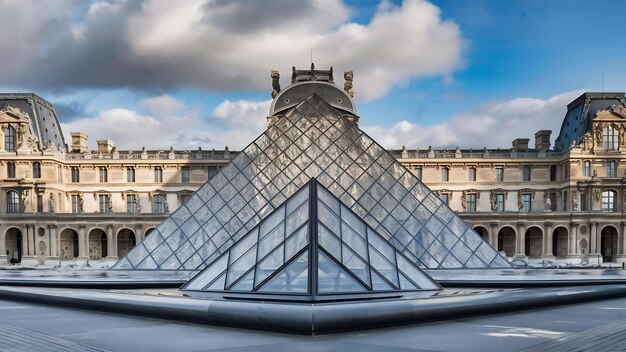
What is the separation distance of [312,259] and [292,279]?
535mm

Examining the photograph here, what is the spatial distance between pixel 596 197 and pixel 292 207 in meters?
41.7

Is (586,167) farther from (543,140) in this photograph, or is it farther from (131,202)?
(131,202)

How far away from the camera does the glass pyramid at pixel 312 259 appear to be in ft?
30.2

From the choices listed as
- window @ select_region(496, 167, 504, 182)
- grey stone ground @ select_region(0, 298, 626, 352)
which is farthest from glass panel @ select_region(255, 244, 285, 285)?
window @ select_region(496, 167, 504, 182)

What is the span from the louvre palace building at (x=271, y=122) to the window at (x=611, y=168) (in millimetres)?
91

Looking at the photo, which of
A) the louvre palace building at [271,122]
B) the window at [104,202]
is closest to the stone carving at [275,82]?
the louvre palace building at [271,122]

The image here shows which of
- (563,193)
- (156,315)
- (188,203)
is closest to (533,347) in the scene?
(156,315)

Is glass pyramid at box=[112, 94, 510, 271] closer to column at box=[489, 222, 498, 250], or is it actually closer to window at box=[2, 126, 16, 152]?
column at box=[489, 222, 498, 250]

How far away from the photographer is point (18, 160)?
44625 millimetres

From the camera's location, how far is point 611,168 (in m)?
44.8

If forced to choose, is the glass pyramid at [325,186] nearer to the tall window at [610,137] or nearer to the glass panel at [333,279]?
the glass panel at [333,279]

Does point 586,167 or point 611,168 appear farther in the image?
point 586,167

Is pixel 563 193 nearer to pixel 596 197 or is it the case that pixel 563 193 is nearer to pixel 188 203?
pixel 596 197

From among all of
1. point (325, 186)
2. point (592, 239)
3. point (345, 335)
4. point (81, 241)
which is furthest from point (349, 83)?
point (345, 335)
